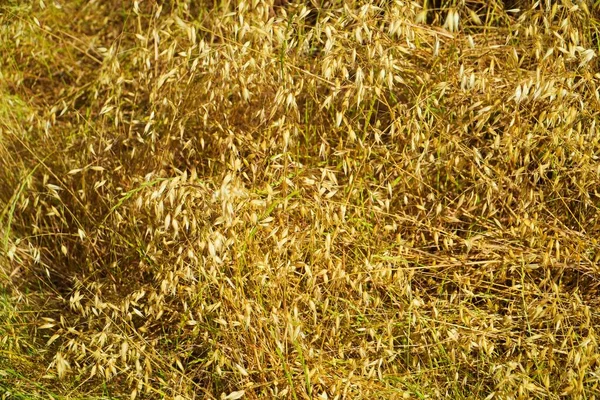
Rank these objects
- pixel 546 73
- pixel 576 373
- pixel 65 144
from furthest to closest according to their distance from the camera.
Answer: pixel 65 144, pixel 546 73, pixel 576 373

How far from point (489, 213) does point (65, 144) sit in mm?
1796

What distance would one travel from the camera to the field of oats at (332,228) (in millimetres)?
2531

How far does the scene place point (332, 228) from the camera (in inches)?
105

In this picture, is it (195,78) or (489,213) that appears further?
(195,78)

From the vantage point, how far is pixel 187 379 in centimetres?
254

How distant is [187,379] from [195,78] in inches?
46.5

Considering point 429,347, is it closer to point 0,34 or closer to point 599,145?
point 599,145

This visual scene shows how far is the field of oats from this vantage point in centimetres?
253

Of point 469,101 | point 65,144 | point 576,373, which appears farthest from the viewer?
point 65,144

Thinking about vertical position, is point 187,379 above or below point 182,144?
below

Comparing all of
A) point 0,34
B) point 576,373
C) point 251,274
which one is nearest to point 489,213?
point 576,373

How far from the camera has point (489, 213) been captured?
276 cm

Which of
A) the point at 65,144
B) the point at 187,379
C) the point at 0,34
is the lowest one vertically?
the point at 187,379

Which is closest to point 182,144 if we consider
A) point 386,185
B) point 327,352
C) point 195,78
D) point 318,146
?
point 195,78
